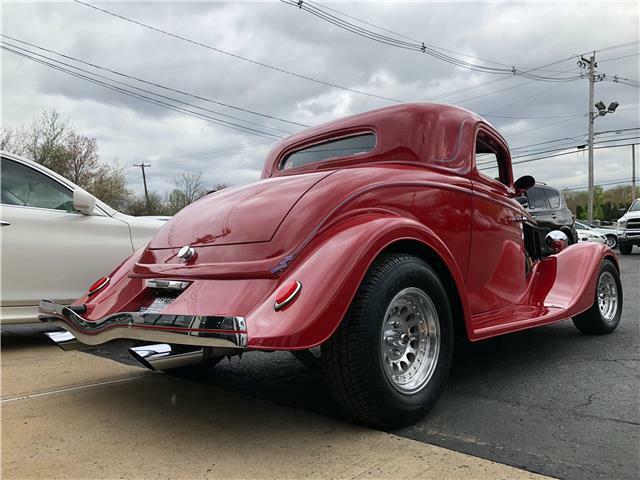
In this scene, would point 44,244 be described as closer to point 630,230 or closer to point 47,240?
point 47,240

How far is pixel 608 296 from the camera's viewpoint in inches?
202

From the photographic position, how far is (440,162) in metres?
3.61

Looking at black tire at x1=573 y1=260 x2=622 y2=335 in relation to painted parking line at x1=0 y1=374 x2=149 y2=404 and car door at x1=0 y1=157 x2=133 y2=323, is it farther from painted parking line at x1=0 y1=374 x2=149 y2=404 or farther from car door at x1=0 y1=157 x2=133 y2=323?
car door at x1=0 y1=157 x2=133 y2=323

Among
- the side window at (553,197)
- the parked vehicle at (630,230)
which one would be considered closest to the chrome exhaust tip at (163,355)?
the side window at (553,197)

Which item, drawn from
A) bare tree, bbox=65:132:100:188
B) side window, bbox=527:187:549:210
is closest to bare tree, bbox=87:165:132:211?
bare tree, bbox=65:132:100:188

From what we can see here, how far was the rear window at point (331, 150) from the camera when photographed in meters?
3.86

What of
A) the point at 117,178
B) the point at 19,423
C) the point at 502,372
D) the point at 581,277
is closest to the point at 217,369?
the point at 19,423

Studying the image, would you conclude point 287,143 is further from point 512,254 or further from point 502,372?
point 502,372

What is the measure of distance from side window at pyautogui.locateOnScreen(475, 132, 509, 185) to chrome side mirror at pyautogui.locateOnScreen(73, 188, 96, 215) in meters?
3.40

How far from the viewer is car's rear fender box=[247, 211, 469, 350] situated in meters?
A: 2.21

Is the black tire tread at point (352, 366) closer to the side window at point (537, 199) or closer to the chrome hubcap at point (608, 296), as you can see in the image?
the chrome hubcap at point (608, 296)

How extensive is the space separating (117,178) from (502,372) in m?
36.1

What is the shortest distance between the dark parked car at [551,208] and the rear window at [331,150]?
912 centimetres

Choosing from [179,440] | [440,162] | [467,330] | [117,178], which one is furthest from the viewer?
[117,178]
